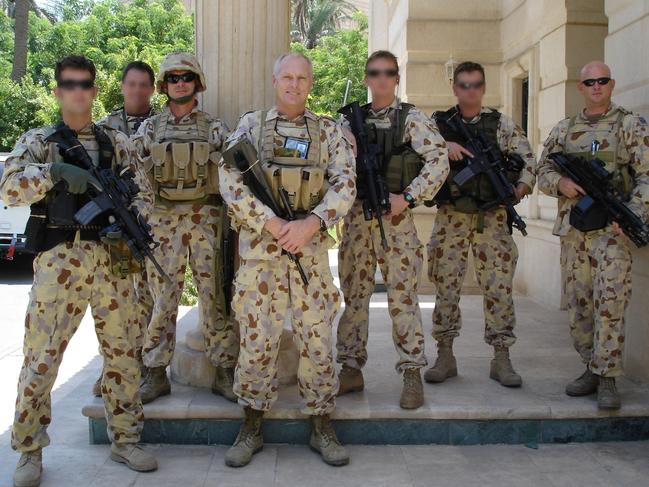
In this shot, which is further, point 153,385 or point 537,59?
point 537,59

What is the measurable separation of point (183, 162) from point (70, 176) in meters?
0.86

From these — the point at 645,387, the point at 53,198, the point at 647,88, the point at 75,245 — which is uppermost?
the point at 647,88

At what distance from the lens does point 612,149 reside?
4621 mm

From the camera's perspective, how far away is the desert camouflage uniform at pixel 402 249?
4.51m

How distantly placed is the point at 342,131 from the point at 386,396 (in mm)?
1637

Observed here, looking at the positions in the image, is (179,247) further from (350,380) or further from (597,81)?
(597,81)

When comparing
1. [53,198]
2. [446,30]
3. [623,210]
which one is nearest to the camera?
[53,198]

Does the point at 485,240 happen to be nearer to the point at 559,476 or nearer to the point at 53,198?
the point at 559,476

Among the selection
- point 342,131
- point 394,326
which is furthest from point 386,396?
point 342,131

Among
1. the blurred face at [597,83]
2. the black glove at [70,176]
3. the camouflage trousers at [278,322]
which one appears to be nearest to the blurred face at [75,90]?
the black glove at [70,176]

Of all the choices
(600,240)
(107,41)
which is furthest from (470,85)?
(107,41)

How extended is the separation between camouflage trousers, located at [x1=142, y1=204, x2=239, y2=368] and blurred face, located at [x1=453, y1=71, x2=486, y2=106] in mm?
1739

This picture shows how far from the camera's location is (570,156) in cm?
469

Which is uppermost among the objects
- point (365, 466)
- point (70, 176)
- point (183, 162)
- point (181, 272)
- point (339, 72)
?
point (339, 72)
